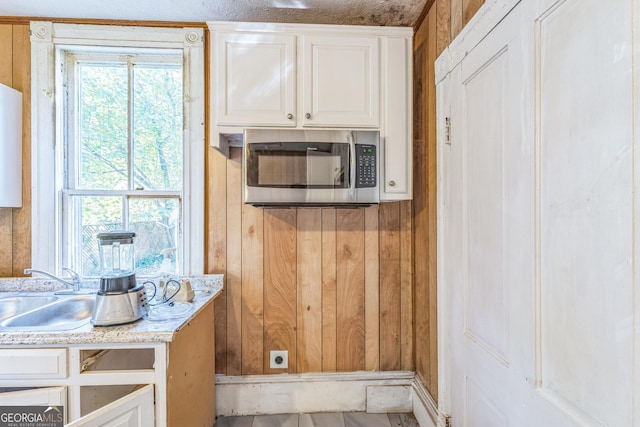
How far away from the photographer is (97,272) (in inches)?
72.1

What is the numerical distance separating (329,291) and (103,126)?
68.4 inches

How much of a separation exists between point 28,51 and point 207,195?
52.4 inches

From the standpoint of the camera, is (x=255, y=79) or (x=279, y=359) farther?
(x=279, y=359)

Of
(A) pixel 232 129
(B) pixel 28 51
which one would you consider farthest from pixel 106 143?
(A) pixel 232 129

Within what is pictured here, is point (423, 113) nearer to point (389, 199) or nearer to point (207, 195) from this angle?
point (389, 199)

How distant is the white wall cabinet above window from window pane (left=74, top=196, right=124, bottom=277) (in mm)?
873

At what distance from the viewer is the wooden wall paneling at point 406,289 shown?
1879 millimetres

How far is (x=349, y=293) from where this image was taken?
1861mm

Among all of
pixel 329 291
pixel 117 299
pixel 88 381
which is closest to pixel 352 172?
pixel 329 291

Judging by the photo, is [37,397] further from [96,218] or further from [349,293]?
[349,293]

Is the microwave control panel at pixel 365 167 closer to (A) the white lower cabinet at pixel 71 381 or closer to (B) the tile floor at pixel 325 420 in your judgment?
(A) the white lower cabinet at pixel 71 381

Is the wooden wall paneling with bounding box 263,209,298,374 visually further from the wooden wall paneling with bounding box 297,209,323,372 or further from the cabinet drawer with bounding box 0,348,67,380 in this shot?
the cabinet drawer with bounding box 0,348,67,380

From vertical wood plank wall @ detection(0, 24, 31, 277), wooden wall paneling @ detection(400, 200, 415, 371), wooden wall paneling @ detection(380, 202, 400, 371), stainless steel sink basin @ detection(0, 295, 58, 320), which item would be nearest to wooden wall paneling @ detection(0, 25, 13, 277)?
vertical wood plank wall @ detection(0, 24, 31, 277)

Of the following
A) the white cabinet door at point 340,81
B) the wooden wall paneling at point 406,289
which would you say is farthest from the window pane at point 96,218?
the wooden wall paneling at point 406,289
